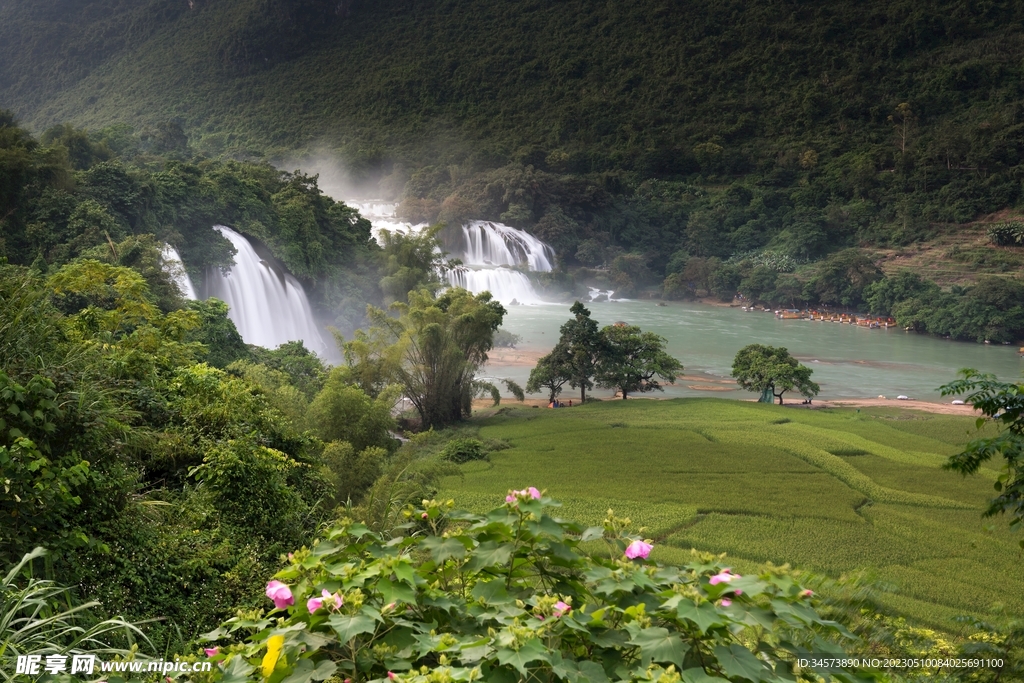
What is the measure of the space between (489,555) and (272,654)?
14.7 inches

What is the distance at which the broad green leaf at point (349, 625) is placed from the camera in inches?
40.8

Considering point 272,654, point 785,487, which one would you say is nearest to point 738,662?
point 272,654

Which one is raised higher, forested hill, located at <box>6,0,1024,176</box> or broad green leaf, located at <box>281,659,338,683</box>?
forested hill, located at <box>6,0,1024,176</box>

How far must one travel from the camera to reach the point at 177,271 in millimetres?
10070

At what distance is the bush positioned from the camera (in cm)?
819

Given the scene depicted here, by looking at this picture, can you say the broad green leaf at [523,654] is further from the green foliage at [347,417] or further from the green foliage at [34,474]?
the green foliage at [347,417]

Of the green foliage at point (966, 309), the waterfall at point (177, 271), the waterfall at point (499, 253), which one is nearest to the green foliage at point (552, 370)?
the waterfall at point (177, 271)

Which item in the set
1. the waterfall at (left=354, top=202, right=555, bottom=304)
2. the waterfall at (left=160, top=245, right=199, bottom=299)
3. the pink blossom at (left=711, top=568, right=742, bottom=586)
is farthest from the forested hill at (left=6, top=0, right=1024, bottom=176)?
the pink blossom at (left=711, top=568, right=742, bottom=586)

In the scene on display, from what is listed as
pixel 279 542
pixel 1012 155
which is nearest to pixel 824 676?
pixel 279 542

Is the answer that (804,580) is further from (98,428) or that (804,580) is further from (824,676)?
(98,428)

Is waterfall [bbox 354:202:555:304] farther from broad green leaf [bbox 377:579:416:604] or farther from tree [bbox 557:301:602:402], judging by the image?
broad green leaf [bbox 377:579:416:604]

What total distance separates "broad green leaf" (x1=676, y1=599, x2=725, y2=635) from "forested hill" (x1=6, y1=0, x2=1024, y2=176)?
2807 centimetres

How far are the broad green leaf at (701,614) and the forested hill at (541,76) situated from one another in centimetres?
2807

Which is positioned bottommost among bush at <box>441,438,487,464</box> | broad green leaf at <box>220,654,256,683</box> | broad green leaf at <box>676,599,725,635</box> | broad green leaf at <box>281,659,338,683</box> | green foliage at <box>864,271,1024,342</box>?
bush at <box>441,438,487,464</box>
